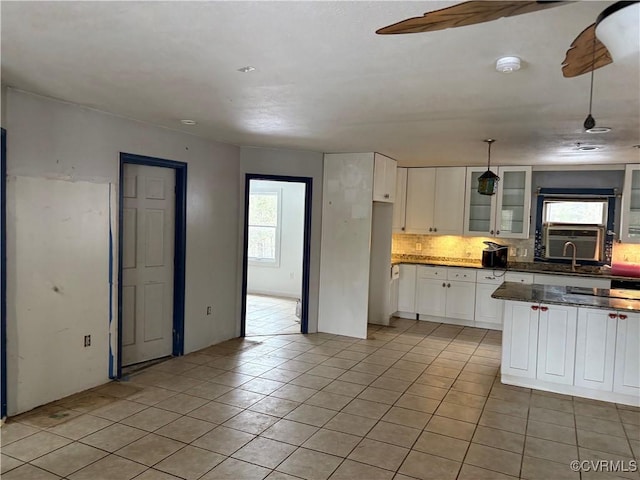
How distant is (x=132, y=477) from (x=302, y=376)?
2.03 m

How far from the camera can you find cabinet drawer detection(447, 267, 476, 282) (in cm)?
667

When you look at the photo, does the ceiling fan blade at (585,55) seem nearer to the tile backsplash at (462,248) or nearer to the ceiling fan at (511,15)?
the ceiling fan at (511,15)

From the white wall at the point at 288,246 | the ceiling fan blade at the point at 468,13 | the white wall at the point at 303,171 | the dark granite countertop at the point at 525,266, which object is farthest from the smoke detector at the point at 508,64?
the white wall at the point at 288,246

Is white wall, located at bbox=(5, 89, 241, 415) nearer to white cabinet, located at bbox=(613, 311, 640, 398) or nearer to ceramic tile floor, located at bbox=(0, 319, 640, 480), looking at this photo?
ceramic tile floor, located at bbox=(0, 319, 640, 480)

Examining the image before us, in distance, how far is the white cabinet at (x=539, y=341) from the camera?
4.16 metres

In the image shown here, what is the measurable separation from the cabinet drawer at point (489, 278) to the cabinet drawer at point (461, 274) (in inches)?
3.3

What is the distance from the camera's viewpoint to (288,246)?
8.74 m

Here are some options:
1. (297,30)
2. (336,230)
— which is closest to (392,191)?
(336,230)

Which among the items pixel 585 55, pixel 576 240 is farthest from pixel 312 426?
pixel 576 240

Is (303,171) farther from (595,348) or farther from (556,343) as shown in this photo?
(595,348)

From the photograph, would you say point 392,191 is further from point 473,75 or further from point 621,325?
point 473,75

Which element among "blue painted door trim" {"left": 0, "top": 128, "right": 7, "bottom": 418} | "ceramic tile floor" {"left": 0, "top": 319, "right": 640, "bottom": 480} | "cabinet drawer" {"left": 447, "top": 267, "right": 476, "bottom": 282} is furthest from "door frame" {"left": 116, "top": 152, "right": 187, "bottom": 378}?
"cabinet drawer" {"left": 447, "top": 267, "right": 476, "bottom": 282}

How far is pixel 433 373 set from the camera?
15.4 feet

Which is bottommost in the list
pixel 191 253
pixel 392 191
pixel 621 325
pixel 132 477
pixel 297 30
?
pixel 132 477
